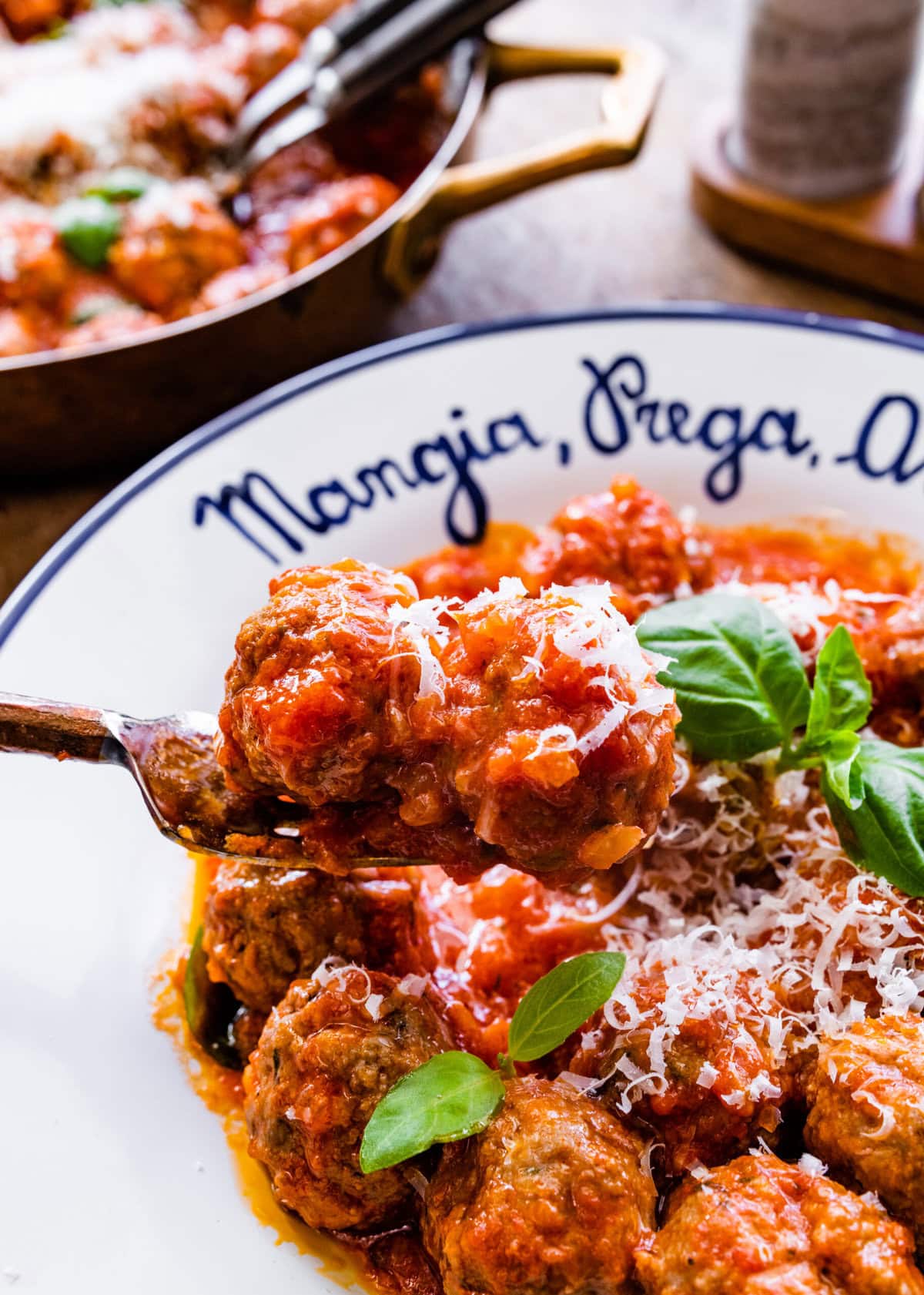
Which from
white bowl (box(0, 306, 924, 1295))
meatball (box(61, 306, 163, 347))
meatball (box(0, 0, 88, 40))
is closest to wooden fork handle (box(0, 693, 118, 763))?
white bowl (box(0, 306, 924, 1295))

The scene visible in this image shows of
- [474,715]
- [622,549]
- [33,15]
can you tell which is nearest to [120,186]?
[33,15]

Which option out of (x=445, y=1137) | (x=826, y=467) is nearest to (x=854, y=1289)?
(x=445, y=1137)

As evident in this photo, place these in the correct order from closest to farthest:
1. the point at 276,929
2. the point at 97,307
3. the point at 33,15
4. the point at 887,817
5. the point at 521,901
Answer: the point at 887,817 → the point at 276,929 → the point at 521,901 → the point at 97,307 → the point at 33,15

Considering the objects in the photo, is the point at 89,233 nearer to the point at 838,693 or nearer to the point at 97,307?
the point at 97,307

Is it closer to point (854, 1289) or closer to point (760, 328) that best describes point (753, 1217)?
point (854, 1289)

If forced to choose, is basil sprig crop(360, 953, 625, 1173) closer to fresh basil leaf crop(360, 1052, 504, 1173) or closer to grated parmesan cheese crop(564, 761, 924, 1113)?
fresh basil leaf crop(360, 1052, 504, 1173)
